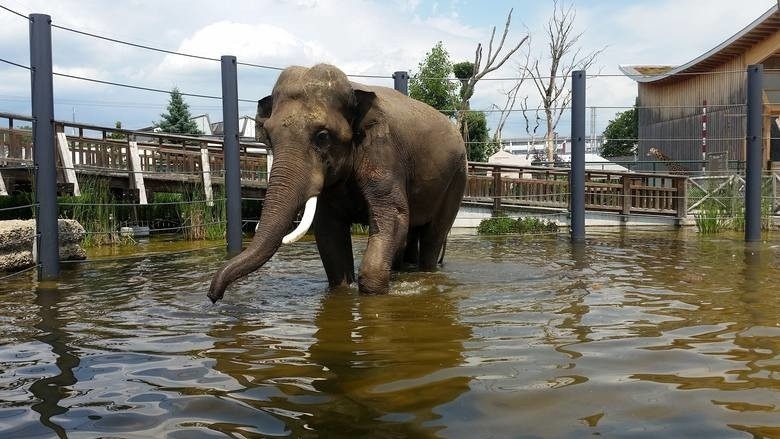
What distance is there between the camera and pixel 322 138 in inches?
194

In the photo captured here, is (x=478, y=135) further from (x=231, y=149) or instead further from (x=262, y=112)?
(x=262, y=112)

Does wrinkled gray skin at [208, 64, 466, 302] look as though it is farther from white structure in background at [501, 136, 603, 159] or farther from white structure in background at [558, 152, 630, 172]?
white structure in background at [501, 136, 603, 159]

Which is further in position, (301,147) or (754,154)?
(754,154)

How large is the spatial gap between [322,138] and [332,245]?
1.17m

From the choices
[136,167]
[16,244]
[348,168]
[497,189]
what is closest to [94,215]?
[136,167]

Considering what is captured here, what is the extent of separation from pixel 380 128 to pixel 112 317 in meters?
2.21

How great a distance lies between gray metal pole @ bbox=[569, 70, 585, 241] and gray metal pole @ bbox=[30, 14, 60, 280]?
260 inches

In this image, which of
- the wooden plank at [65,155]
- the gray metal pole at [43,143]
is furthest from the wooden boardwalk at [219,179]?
the gray metal pole at [43,143]

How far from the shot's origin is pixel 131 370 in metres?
3.22

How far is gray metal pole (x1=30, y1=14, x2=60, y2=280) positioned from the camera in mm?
6707

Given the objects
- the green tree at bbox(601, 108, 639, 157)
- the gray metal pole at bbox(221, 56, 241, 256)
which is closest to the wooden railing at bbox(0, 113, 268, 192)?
the gray metal pole at bbox(221, 56, 241, 256)

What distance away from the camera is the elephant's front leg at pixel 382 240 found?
5.29 meters

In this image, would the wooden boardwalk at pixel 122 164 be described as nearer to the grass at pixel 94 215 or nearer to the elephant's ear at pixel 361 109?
the grass at pixel 94 215

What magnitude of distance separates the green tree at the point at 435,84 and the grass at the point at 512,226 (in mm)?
16388
